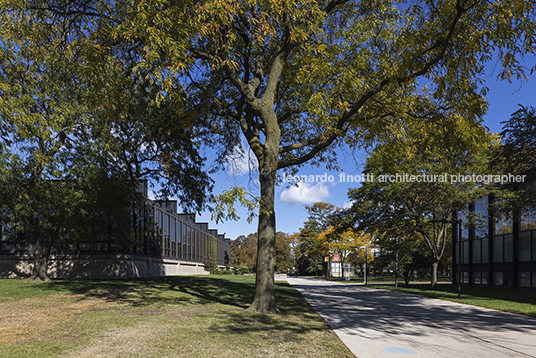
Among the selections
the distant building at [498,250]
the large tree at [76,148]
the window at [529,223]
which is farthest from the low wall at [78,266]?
the window at [529,223]

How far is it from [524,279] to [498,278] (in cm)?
363

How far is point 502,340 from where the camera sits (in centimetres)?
795

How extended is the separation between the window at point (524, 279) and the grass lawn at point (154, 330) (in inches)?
931

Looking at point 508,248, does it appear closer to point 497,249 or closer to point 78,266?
point 497,249

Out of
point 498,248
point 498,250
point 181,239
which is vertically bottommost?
point 181,239

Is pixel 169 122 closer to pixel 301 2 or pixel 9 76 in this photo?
pixel 301 2

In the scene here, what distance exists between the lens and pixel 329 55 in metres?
11.0

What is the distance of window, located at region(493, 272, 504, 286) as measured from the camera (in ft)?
104

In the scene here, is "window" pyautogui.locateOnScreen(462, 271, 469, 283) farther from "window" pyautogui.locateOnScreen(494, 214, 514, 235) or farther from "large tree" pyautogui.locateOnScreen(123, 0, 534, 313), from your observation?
"large tree" pyautogui.locateOnScreen(123, 0, 534, 313)

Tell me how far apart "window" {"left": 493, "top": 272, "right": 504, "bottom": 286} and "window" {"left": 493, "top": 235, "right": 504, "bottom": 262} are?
111 cm

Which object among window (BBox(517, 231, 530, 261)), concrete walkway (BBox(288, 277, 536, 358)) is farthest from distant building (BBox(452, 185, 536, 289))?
concrete walkway (BBox(288, 277, 536, 358))

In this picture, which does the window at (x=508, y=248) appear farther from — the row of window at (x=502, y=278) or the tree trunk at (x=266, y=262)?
the tree trunk at (x=266, y=262)

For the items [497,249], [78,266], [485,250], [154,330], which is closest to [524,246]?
→ [497,249]

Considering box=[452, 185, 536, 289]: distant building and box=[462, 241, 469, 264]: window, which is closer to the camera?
box=[452, 185, 536, 289]: distant building
